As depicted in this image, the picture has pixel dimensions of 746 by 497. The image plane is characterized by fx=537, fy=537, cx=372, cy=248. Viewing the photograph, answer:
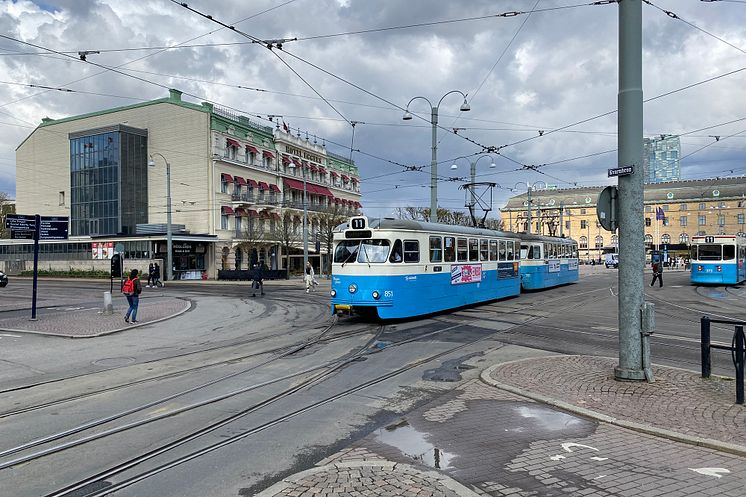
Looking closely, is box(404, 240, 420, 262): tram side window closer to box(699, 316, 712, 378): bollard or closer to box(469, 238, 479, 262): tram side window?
box(469, 238, 479, 262): tram side window

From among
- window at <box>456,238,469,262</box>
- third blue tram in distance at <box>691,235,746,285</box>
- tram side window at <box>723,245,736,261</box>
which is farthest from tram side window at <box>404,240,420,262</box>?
tram side window at <box>723,245,736,261</box>

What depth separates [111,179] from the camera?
187 ft

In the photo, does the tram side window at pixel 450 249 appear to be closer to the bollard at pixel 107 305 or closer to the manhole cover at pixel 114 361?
the manhole cover at pixel 114 361

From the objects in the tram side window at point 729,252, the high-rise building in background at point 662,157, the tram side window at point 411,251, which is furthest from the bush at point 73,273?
the tram side window at point 729,252

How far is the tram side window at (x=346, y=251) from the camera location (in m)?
15.6

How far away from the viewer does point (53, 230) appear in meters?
18.1

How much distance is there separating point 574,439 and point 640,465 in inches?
31.8

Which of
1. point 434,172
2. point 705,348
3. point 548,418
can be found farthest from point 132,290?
point 705,348

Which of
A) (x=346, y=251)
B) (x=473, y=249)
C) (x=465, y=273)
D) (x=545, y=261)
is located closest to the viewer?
(x=346, y=251)

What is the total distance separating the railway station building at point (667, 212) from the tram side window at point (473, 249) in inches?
A: 3090

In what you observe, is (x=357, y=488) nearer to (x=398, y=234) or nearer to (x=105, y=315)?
(x=398, y=234)

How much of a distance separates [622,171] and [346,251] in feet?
29.7

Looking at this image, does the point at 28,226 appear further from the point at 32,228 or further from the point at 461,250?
the point at 461,250

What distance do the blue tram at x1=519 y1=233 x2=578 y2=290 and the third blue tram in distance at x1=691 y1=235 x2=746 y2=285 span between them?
745 cm
